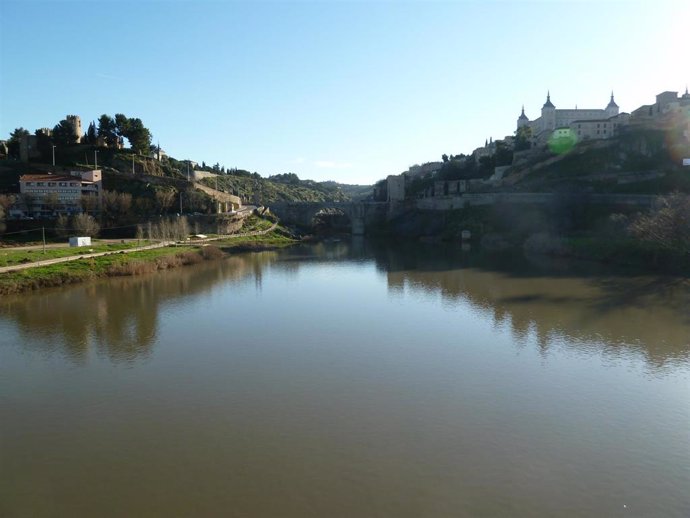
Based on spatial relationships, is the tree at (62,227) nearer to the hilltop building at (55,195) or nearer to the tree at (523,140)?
the hilltop building at (55,195)

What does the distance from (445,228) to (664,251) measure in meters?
37.6

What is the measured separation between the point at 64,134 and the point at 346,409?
76.6 meters

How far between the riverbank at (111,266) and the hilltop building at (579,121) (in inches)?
2439

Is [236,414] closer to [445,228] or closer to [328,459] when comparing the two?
[328,459]

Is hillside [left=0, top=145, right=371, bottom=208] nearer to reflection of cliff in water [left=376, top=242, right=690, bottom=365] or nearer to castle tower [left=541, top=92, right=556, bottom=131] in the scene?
reflection of cliff in water [left=376, top=242, right=690, bottom=365]

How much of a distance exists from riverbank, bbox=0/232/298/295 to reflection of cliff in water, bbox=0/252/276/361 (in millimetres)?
1202

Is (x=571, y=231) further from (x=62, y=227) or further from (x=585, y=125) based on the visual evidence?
(x=62, y=227)

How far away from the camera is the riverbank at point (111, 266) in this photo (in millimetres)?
30469

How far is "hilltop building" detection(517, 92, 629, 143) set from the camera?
8600 centimetres

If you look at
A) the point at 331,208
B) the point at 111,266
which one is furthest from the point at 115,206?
the point at 331,208

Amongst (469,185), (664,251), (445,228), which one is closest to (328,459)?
(664,251)

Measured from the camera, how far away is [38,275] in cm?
3161

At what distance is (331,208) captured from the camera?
3516 inches

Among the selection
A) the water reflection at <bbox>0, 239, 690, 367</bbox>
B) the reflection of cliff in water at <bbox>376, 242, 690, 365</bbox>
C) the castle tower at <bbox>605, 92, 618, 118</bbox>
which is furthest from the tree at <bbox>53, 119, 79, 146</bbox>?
the castle tower at <bbox>605, 92, 618, 118</bbox>
